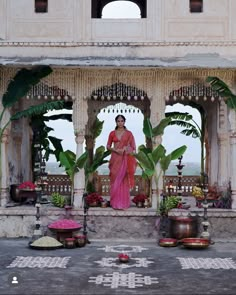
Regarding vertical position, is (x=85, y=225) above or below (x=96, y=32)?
below

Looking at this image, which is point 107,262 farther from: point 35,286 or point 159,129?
point 159,129

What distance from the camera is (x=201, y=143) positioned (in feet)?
54.3

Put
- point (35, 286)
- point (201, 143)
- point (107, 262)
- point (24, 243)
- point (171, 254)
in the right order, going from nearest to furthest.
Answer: point (35, 286) < point (107, 262) < point (171, 254) < point (24, 243) < point (201, 143)

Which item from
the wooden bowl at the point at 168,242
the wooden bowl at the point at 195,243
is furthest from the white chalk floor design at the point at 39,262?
the wooden bowl at the point at 195,243

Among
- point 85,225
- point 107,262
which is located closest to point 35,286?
point 107,262

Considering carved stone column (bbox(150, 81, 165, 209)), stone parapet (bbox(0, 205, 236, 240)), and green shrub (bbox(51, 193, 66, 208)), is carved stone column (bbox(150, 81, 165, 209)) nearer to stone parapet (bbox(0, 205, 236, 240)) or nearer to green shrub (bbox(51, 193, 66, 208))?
stone parapet (bbox(0, 205, 236, 240))

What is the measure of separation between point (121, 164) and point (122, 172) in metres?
0.17

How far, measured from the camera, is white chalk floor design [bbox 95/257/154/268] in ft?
31.1

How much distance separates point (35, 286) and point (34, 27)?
676 centimetres

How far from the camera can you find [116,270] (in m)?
9.10

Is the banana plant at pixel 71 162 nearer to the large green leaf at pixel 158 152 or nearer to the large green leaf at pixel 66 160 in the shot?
the large green leaf at pixel 66 160

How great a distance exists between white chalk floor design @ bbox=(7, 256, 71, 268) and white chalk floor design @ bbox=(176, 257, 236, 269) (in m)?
1.86

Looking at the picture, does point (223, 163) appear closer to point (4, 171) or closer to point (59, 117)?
point (59, 117)

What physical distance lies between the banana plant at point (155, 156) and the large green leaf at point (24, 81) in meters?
2.35
